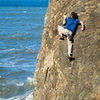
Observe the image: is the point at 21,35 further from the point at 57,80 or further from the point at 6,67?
the point at 57,80

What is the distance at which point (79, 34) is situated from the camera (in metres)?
6.68

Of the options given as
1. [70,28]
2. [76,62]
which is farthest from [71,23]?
[76,62]

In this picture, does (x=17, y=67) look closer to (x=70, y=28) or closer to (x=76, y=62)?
(x=70, y=28)

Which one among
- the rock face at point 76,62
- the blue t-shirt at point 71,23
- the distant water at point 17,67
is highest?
the blue t-shirt at point 71,23

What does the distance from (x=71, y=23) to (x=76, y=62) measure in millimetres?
1055

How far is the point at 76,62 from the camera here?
6.49 m

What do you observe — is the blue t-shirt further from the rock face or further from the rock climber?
the rock face

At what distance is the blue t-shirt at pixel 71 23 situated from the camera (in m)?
6.76

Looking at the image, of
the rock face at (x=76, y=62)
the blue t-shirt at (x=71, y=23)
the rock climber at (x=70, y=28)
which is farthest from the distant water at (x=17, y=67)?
the blue t-shirt at (x=71, y=23)

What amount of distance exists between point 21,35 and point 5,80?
15.9 metres

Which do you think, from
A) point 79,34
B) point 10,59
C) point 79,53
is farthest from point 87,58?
point 10,59

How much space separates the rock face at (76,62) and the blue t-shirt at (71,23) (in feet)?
0.56

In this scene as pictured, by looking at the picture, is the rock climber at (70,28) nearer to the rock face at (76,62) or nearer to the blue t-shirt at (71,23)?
the blue t-shirt at (71,23)

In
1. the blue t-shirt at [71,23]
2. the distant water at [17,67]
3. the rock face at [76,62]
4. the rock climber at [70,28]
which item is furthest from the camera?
the distant water at [17,67]
